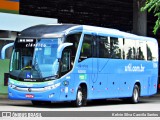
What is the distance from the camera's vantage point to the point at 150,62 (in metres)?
29.2

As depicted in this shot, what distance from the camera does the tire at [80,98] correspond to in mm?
22320

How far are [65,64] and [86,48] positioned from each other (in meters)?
1.50

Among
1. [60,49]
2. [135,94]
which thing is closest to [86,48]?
[60,49]

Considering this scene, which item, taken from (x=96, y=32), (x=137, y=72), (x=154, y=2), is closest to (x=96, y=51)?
(x=96, y=32)

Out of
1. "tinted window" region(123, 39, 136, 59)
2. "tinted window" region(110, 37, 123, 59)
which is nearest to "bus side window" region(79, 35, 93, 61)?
"tinted window" region(110, 37, 123, 59)

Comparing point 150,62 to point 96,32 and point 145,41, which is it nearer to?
point 145,41

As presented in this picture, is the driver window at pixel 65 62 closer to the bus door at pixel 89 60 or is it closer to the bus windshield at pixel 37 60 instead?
the bus windshield at pixel 37 60

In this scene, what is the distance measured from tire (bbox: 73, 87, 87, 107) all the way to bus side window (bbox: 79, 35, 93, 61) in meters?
1.38

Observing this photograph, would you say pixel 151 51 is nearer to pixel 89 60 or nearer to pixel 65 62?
pixel 89 60

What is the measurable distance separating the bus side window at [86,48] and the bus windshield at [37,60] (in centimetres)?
140

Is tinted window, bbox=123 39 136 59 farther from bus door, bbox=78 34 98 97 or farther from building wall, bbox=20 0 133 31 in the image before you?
building wall, bbox=20 0 133 31

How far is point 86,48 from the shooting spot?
22.6m

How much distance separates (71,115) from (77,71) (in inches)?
167

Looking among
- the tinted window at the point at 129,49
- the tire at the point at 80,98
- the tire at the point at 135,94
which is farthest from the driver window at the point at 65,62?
the tire at the point at 135,94
